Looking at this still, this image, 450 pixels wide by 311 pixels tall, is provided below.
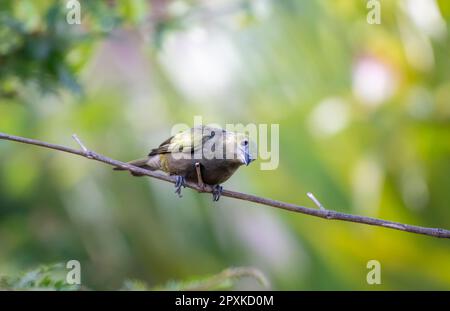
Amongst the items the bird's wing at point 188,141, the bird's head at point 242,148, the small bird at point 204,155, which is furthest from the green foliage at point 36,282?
the bird's wing at point 188,141

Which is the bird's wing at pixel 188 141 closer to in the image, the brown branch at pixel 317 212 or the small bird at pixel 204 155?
the small bird at pixel 204 155

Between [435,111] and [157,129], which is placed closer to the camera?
[435,111]

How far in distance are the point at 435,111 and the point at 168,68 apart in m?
3.01

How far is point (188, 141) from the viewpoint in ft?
17.1

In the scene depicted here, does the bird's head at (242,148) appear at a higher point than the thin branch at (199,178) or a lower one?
higher

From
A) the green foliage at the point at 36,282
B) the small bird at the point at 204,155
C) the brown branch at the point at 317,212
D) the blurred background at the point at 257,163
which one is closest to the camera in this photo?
the brown branch at the point at 317,212

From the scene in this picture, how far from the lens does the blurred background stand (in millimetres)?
7605

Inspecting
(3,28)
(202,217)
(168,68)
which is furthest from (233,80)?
(3,28)

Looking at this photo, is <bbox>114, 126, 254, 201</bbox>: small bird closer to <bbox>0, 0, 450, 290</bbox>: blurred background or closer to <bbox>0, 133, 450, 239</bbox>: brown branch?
<bbox>0, 133, 450, 239</bbox>: brown branch

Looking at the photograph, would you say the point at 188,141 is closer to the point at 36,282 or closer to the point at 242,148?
the point at 242,148

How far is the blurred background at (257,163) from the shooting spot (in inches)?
299

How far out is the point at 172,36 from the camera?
5.68 metres
